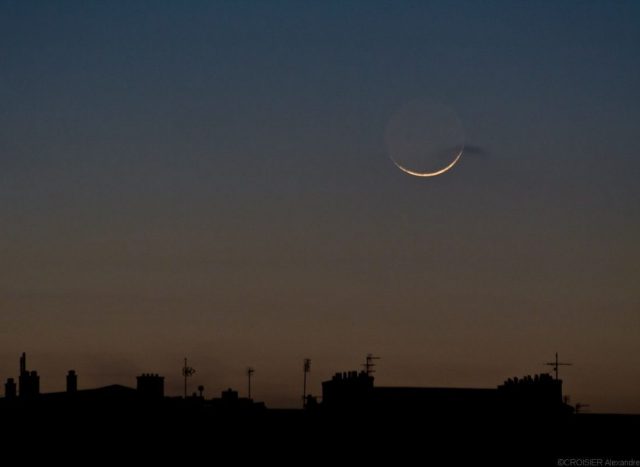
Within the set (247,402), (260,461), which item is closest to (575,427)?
(260,461)

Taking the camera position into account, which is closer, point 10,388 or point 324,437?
point 324,437

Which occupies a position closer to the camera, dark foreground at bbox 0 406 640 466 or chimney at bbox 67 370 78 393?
dark foreground at bbox 0 406 640 466

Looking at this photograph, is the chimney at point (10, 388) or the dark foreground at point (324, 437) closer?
the dark foreground at point (324, 437)

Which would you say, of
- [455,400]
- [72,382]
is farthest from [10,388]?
[455,400]

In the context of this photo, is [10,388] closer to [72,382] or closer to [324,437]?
[72,382]

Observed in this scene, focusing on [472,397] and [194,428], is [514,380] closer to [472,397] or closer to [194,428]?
[472,397]

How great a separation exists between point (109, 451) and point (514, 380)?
23.5 metres

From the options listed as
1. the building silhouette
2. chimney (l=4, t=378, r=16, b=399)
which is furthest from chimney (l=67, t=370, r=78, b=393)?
the building silhouette

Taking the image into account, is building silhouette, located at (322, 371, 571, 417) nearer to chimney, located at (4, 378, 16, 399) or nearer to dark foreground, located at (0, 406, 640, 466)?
dark foreground, located at (0, 406, 640, 466)

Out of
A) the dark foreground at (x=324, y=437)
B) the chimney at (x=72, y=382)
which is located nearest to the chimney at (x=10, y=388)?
the chimney at (x=72, y=382)

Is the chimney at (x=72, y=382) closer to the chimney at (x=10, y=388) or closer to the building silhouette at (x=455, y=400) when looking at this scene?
the chimney at (x=10, y=388)

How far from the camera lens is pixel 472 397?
8919cm

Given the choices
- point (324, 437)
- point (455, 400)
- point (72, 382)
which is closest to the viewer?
point (324, 437)

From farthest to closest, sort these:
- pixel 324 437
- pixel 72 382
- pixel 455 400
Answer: pixel 72 382 → pixel 455 400 → pixel 324 437
